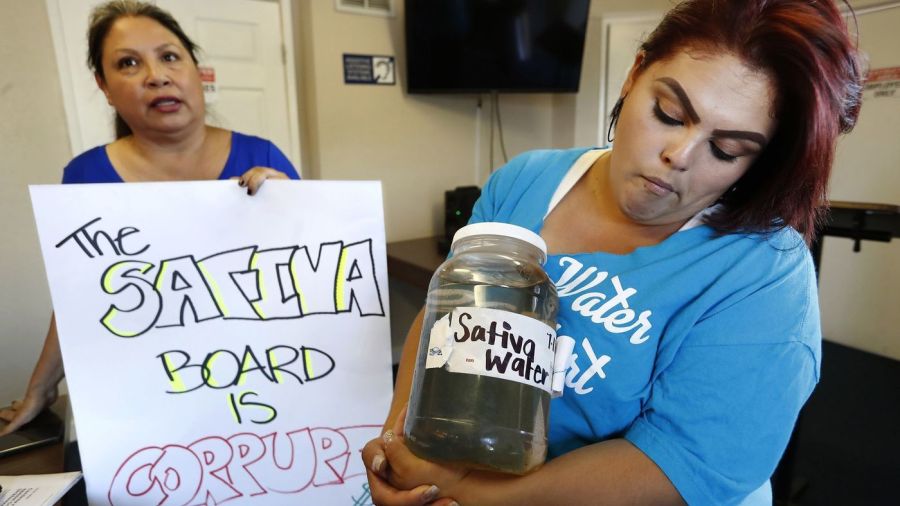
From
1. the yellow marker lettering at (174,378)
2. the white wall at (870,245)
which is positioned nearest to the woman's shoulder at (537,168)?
the yellow marker lettering at (174,378)

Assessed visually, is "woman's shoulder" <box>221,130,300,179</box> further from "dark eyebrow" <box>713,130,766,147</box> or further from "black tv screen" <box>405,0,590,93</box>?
"black tv screen" <box>405,0,590,93</box>

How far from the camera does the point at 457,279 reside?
54cm

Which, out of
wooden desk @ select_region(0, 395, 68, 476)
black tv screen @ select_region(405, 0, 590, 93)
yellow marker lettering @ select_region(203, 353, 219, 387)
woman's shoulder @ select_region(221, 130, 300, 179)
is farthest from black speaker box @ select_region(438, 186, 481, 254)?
wooden desk @ select_region(0, 395, 68, 476)

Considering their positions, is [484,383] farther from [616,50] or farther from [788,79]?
[616,50]

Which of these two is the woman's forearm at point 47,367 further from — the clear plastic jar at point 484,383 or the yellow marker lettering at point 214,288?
the clear plastic jar at point 484,383

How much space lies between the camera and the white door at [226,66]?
6.46 feet

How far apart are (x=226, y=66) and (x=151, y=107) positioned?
1.40 meters

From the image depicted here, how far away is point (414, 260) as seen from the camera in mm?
2293

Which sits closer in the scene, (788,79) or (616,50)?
(788,79)

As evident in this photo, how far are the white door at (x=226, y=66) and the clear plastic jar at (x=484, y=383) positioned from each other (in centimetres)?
182

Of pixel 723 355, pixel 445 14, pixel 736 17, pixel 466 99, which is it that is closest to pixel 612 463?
pixel 723 355

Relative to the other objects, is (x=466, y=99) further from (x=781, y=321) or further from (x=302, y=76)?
(x=781, y=321)

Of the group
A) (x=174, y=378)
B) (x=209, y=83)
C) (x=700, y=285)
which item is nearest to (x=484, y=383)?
(x=700, y=285)

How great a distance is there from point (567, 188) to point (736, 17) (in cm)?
27
